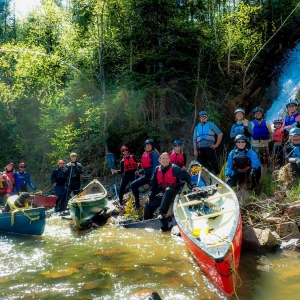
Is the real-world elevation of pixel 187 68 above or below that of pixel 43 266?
above

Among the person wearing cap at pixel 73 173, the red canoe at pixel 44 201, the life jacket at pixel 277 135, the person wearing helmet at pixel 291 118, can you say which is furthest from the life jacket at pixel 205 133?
the red canoe at pixel 44 201

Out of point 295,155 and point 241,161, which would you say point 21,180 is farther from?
point 295,155

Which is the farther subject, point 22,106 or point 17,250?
point 22,106

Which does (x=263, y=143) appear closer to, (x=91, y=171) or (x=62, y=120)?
(x=91, y=171)

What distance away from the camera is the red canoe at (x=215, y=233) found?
3.97 m

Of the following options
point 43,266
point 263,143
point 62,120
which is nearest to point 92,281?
point 43,266

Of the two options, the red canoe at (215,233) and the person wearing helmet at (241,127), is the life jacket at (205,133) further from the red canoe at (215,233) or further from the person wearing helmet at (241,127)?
the red canoe at (215,233)

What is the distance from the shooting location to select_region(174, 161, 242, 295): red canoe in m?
3.97

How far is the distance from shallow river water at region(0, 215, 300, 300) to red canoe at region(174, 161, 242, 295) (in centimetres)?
30

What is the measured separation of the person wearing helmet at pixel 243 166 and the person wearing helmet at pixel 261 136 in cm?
102

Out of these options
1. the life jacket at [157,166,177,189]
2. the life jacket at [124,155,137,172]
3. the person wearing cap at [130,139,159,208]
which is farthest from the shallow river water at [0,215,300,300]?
the life jacket at [124,155,137,172]

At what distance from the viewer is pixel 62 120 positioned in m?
15.1

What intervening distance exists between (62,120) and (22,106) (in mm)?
5082

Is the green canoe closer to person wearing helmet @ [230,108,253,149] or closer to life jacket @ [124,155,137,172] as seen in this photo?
life jacket @ [124,155,137,172]
